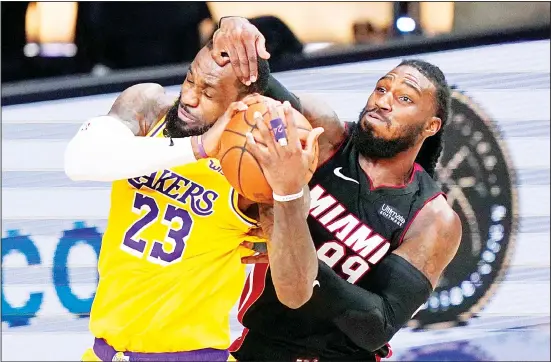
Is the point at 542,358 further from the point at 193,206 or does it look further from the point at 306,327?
the point at 193,206

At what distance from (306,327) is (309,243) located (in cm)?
80

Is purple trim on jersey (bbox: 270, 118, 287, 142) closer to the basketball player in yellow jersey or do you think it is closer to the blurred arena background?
the basketball player in yellow jersey

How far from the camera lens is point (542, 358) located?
4395 mm

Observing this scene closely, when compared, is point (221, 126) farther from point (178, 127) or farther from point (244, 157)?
point (178, 127)

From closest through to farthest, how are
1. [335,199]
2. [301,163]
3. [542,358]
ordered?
[301,163], [335,199], [542,358]

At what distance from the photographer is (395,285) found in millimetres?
3170

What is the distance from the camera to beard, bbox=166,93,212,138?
113 inches

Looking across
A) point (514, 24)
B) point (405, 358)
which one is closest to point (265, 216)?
point (405, 358)

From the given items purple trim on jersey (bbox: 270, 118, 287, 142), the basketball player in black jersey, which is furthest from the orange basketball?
the basketball player in black jersey

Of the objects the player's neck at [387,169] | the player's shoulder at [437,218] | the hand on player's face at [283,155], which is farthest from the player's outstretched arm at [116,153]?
the player's shoulder at [437,218]

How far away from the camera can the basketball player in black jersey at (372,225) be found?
10.6ft

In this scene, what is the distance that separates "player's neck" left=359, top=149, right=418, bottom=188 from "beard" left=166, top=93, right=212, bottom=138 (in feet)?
2.58

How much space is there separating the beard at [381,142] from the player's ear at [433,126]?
0.16 ft

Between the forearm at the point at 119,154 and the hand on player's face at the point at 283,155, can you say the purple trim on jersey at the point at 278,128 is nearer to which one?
the hand on player's face at the point at 283,155
